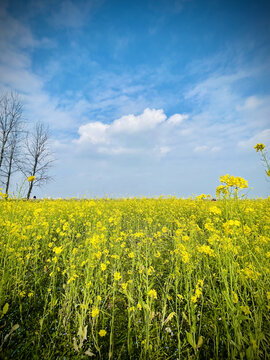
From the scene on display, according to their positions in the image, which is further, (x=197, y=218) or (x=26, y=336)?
(x=197, y=218)

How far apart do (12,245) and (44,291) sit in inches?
51.1

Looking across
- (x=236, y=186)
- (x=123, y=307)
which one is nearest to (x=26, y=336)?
(x=123, y=307)

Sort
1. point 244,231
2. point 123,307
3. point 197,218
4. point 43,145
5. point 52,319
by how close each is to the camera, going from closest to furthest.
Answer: point 52,319
point 123,307
point 244,231
point 197,218
point 43,145

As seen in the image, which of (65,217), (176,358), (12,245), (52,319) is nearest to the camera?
(176,358)

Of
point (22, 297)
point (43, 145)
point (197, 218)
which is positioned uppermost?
point (43, 145)

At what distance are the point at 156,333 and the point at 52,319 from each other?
4.23 feet

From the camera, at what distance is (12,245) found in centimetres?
338

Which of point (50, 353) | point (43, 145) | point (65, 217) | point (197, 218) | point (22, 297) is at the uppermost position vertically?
point (43, 145)

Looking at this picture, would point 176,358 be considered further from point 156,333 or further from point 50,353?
point 50,353

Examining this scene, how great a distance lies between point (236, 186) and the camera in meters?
2.78

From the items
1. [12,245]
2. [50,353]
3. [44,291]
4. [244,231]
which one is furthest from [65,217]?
[244,231]

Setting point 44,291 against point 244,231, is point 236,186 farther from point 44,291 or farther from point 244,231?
point 44,291

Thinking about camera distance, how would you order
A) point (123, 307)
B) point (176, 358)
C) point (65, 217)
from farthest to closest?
point (65, 217), point (123, 307), point (176, 358)

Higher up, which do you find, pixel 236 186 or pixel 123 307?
pixel 236 186
